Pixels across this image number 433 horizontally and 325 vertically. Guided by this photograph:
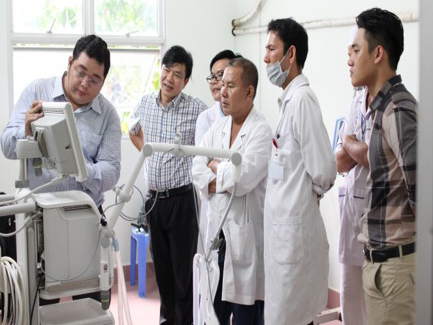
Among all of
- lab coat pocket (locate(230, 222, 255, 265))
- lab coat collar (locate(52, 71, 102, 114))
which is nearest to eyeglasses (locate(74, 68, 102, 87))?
lab coat collar (locate(52, 71, 102, 114))

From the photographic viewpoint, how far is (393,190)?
180 cm

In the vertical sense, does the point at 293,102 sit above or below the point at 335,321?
above

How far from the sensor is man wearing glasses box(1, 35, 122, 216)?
2306 mm

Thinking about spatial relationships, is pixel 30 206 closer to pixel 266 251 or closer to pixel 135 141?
pixel 266 251

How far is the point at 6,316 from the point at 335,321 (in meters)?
2.40

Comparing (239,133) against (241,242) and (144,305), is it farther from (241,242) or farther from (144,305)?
(144,305)

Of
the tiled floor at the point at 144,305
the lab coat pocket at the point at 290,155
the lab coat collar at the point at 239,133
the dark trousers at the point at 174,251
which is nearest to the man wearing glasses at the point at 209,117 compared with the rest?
the lab coat collar at the point at 239,133

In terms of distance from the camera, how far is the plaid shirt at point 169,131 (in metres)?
3.32

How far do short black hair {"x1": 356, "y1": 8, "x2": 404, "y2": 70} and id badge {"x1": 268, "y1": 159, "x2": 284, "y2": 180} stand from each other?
59 centimetres

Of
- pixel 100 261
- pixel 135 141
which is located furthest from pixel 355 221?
pixel 135 141

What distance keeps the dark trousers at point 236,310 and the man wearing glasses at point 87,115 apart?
610 millimetres

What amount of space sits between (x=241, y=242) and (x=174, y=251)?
0.92m

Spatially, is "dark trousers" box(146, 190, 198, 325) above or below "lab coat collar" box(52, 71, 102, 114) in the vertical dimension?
below

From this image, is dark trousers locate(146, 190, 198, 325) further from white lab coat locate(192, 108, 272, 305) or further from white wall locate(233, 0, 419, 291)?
white wall locate(233, 0, 419, 291)
